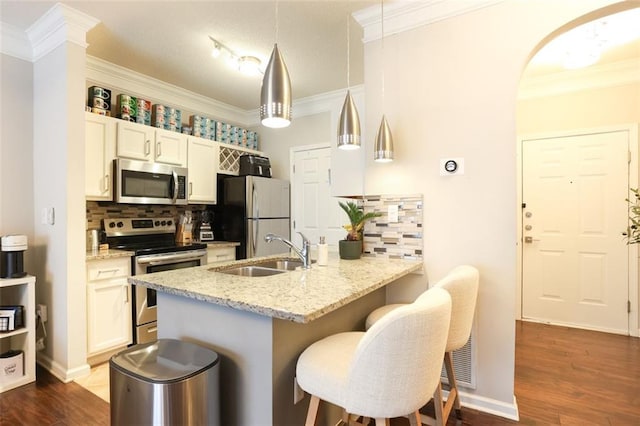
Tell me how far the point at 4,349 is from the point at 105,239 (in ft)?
3.43

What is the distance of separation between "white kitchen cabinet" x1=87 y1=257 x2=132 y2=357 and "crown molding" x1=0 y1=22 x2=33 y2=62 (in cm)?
171

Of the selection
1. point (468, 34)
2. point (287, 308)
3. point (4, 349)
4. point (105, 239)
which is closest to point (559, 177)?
point (468, 34)

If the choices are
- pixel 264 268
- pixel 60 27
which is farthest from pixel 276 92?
pixel 60 27

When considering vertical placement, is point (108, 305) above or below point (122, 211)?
below

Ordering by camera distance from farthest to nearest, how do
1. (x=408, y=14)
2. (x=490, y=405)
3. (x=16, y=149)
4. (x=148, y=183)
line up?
1. (x=148, y=183)
2. (x=16, y=149)
3. (x=408, y=14)
4. (x=490, y=405)

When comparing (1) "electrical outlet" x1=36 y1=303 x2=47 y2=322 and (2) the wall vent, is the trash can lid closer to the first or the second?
(2) the wall vent

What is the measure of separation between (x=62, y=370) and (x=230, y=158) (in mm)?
2582

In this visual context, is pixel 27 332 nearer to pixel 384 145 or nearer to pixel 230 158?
pixel 230 158

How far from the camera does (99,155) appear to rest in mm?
2809

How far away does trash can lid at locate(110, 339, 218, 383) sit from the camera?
122cm

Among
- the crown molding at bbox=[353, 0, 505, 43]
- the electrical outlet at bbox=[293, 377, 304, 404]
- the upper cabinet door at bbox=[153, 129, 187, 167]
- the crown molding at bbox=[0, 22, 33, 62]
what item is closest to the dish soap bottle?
the electrical outlet at bbox=[293, 377, 304, 404]

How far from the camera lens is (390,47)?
237 cm

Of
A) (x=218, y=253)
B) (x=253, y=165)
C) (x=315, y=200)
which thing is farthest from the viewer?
(x=315, y=200)

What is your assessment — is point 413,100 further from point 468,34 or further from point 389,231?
point 389,231
